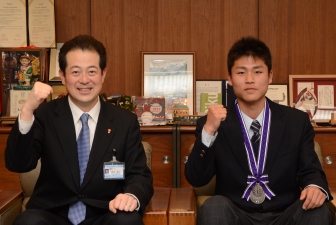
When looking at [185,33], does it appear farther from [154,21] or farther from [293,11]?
[293,11]

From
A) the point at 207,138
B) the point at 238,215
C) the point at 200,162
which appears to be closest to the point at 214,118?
the point at 207,138

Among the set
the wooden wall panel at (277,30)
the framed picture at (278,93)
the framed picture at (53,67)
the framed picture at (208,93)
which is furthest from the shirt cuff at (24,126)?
the wooden wall panel at (277,30)

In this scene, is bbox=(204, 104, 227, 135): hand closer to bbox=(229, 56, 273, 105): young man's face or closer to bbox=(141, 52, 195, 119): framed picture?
bbox=(229, 56, 273, 105): young man's face

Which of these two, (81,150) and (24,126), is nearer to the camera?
(24,126)

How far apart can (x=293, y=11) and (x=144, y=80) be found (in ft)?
4.05

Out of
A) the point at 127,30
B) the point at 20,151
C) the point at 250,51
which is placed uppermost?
the point at 127,30

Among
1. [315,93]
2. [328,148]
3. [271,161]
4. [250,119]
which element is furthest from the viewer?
[315,93]

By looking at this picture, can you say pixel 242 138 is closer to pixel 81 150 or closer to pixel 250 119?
pixel 250 119

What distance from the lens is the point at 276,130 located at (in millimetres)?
2902

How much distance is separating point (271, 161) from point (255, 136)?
15cm

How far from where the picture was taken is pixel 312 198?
8.34ft

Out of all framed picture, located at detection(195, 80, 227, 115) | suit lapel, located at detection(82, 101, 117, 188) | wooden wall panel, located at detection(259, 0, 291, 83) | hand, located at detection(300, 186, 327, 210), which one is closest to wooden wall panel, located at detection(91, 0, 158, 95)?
framed picture, located at detection(195, 80, 227, 115)

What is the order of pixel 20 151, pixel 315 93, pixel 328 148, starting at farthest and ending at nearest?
pixel 315 93 → pixel 328 148 → pixel 20 151

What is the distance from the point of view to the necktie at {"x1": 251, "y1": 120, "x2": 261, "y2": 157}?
113 inches
